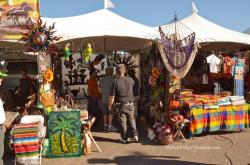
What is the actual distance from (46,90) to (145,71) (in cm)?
363

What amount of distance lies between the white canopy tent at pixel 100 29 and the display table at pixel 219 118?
2.61 m

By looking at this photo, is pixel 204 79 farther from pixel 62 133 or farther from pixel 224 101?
pixel 62 133

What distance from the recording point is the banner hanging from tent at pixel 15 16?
8578mm

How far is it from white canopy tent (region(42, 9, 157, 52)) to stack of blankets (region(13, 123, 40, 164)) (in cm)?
334

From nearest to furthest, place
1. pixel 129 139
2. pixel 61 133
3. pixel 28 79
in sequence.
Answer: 1. pixel 61 133
2. pixel 129 139
3. pixel 28 79

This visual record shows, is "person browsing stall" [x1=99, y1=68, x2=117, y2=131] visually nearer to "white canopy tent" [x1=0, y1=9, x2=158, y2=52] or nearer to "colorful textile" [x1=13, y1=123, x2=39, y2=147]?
"white canopy tent" [x1=0, y1=9, x2=158, y2=52]

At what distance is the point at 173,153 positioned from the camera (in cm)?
641

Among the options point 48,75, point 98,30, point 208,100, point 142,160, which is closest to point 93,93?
point 98,30

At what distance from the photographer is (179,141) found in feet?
24.3

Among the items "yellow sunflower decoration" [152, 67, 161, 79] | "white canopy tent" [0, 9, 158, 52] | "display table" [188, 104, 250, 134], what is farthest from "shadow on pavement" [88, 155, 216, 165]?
"white canopy tent" [0, 9, 158, 52]

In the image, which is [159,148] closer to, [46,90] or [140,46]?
[46,90]

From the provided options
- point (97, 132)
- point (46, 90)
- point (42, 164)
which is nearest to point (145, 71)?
point (97, 132)

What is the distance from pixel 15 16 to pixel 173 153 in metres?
5.55

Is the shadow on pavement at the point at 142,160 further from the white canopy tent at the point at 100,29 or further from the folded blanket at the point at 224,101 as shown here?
the white canopy tent at the point at 100,29
